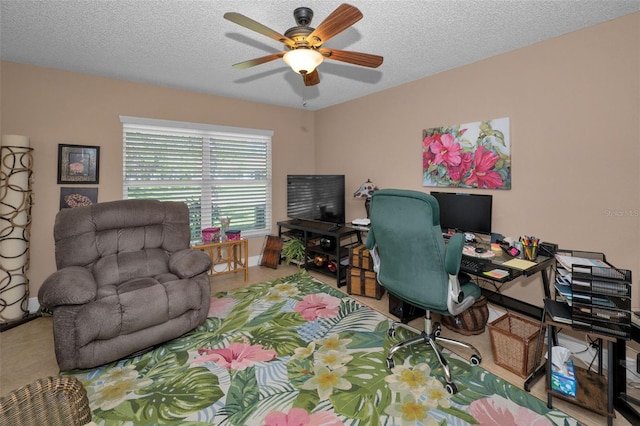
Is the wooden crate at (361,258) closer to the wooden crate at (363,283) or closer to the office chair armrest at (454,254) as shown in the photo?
the wooden crate at (363,283)

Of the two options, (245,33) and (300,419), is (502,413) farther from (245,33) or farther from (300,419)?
(245,33)

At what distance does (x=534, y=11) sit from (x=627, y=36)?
2.28 feet

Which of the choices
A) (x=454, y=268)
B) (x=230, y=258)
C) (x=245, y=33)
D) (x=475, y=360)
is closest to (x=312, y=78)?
(x=245, y=33)

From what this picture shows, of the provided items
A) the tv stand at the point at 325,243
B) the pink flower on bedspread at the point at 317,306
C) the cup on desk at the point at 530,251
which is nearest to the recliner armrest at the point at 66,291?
the pink flower on bedspread at the point at 317,306

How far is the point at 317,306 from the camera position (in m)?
3.11

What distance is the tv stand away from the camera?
12.1 ft

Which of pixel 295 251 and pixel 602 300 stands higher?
pixel 602 300

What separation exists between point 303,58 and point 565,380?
97.6 inches

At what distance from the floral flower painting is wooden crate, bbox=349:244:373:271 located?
1064 millimetres

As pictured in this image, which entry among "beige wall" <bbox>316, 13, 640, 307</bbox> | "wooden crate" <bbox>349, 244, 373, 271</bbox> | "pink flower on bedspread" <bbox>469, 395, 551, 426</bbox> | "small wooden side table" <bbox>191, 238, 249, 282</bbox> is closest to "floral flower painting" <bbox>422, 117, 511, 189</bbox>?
"beige wall" <bbox>316, 13, 640, 307</bbox>

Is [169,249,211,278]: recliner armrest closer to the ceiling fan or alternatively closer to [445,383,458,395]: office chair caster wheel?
the ceiling fan

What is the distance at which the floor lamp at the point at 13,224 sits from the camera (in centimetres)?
268

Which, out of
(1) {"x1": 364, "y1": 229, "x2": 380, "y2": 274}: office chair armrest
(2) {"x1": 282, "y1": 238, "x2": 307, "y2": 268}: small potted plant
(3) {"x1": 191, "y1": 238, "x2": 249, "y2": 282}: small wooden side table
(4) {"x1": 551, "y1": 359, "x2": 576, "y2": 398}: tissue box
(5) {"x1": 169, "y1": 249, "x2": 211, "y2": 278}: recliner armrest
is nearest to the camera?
(4) {"x1": 551, "y1": 359, "x2": 576, "y2": 398}: tissue box

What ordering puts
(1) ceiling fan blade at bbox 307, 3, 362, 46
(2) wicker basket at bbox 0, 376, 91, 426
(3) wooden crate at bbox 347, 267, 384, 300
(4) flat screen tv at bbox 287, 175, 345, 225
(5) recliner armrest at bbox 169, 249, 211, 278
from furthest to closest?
(4) flat screen tv at bbox 287, 175, 345, 225 → (3) wooden crate at bbox 347, 267, 384, 300 → (5) recliner armrest at bbox 169, 249, 211, 278 → (1) ceiling fan blade at bbox 307, 3, 362, 46 → (2) wicker basket at bbox 0, 376, 91, 426
